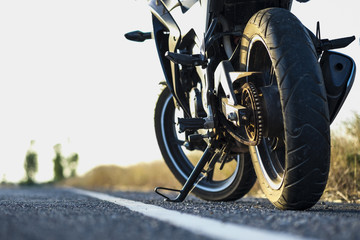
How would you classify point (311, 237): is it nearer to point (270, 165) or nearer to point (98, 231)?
point (98, 231)

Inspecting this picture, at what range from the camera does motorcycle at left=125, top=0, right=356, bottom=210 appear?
2461 millimetres

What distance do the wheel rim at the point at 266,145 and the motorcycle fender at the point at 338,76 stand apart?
12.0 inches

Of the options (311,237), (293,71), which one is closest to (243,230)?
(311,237)

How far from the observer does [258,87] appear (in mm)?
2814

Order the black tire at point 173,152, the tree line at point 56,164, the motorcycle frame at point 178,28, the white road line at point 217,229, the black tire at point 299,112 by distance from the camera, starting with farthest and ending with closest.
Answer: the tree line at point 56,164
the black tire at point 173,152
the motorcycle frame at point 178,28
the black tire at point 299,112
the white road line at point 217,229

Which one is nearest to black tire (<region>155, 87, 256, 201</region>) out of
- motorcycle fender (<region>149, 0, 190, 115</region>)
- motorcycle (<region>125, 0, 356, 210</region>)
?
motorcycle (<region>125, 0, 356, 210</region>)

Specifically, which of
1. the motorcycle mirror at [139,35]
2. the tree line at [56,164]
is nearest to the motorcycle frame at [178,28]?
the motorcycle mirror at [139,35]

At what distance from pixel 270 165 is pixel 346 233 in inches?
52.4

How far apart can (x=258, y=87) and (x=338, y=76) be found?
0.45m

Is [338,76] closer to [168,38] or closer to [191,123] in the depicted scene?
[191,123]

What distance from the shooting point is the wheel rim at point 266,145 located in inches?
114

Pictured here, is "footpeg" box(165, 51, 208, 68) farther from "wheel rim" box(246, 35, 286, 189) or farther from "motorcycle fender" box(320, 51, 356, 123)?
"motorcycle fender" box(320, 51, 356, 123)

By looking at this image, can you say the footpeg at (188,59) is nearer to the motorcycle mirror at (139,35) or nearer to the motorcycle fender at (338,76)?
the motorcycle fender at (338,76)

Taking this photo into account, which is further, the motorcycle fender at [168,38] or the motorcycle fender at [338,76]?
the motorcycle fender at [168,38]
